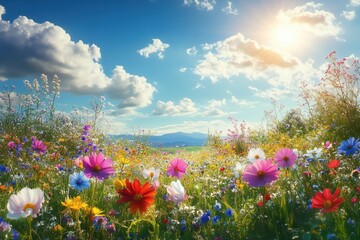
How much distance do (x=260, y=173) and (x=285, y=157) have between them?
543 mm

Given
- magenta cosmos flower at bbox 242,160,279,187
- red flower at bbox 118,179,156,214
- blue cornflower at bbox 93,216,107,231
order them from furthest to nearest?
blue cornflower at bbox 93,216,107,231 < magenta cosmos flower at bbox 242,160,279,187 < red flower at bbox 118,179,156,214

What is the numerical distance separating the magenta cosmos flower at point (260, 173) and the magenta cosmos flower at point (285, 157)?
1.61 ft

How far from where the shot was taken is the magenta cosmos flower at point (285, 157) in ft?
9.45

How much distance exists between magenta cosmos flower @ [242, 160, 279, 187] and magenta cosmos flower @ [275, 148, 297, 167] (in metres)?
0.49

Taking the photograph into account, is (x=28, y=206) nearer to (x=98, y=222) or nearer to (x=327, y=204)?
(x=98, y=222)

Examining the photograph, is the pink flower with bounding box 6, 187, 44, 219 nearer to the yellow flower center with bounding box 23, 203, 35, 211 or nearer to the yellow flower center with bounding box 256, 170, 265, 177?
the yellow flower center with bounding box 23, 203, 35, 211

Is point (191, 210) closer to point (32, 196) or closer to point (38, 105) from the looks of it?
point (32, 196)

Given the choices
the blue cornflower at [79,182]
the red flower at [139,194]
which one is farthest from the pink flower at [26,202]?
the blue cornflower at [79,182]

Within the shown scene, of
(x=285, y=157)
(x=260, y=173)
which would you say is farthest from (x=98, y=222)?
(x=285, y=157)

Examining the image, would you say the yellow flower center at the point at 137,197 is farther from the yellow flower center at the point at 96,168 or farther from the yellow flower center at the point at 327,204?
the yellow flower center at the point at 327,204

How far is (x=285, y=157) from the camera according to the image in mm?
2893

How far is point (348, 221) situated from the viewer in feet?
8.32

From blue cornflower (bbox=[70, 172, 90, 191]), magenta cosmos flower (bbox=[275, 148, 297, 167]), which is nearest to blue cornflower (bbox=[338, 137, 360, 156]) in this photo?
magenta cosmos flower (bbox=[275, 148, 297, 167])

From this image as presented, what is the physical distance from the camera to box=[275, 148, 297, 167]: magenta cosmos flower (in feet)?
9.45
